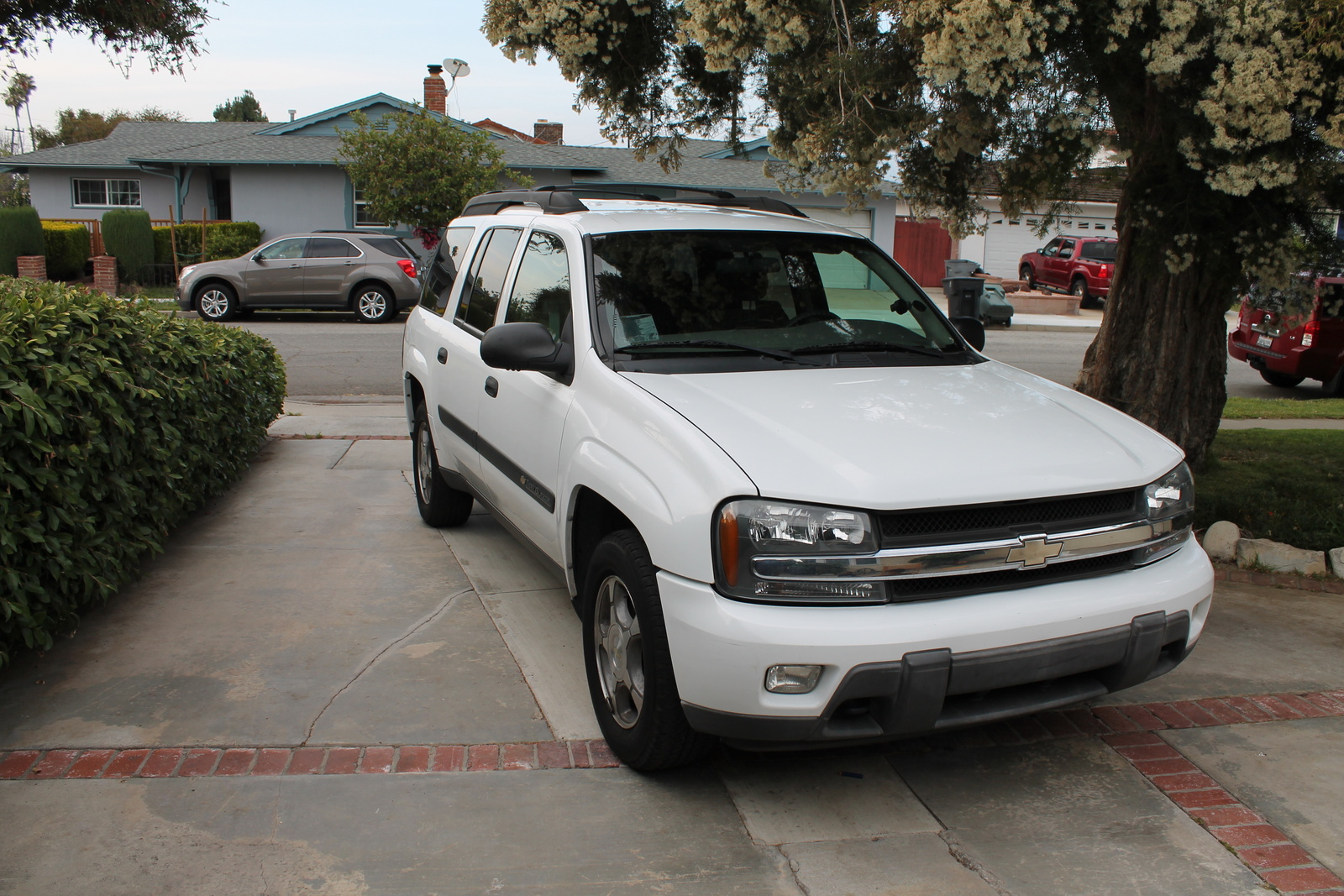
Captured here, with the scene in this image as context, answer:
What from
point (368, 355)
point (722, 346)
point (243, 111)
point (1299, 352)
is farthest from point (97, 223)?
point (243, 111)

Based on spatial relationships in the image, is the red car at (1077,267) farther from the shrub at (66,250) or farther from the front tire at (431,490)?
the front tire at (431,490)

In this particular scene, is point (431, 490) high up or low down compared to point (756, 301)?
down

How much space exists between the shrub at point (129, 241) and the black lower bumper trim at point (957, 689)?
26793 mm

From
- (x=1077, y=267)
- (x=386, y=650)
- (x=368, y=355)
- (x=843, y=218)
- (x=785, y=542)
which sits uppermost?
(x=843, y=218)

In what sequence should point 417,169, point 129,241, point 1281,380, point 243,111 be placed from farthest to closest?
1. point 243,111
2. point 129,241
3. point 417,169
4. point 1281,380

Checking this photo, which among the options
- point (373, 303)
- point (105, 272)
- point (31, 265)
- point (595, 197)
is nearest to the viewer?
point (595, 197)

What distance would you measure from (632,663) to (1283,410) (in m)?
10.9

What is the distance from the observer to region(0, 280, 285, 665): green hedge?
408 cm

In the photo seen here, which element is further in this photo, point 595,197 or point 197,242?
point 197,242

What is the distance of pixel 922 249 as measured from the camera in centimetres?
3572

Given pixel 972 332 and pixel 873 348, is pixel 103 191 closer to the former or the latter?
pixel 972 332

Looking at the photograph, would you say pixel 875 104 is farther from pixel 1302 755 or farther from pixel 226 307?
pixel 226 307

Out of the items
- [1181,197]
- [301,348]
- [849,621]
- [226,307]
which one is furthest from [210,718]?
[226,307]

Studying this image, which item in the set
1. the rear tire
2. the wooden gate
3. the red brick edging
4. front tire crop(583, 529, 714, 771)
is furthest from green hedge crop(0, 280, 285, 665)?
the wooden gate
